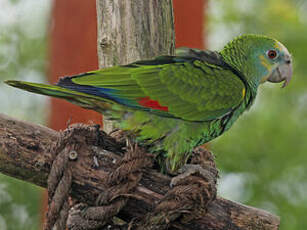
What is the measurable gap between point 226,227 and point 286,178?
2949 millimetres

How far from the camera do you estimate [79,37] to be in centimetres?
351

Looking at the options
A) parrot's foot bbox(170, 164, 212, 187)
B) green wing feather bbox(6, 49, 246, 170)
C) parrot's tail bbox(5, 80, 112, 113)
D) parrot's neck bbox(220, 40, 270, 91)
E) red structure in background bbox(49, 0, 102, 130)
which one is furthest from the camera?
red structure in background bbox(49, 0, 102, 130)

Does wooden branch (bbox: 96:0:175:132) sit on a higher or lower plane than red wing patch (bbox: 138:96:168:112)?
higher

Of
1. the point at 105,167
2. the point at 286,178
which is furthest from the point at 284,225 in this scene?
the point at 105,167

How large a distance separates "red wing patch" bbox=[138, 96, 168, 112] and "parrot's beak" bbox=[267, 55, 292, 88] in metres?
0.81

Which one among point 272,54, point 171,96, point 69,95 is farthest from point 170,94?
point 272,54

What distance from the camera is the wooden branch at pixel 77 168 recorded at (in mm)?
1427

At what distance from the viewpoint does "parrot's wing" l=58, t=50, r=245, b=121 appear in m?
1.63

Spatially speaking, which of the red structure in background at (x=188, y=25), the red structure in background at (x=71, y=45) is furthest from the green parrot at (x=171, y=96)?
the red structure in background at (x=71, y=45)

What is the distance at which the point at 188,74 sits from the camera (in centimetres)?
184

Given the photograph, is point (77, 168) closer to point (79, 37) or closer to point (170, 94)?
point (170, 94)

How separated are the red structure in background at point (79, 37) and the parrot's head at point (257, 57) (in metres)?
1.33

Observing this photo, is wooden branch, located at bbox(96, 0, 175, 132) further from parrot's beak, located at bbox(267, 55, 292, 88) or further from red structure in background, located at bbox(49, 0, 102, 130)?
red structure in background, located at bbox(49, 0, 102, 130)

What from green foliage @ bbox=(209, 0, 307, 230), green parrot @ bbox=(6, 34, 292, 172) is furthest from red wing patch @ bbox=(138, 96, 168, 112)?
green foliage @ bbox=(209, 0, 307, 230)
